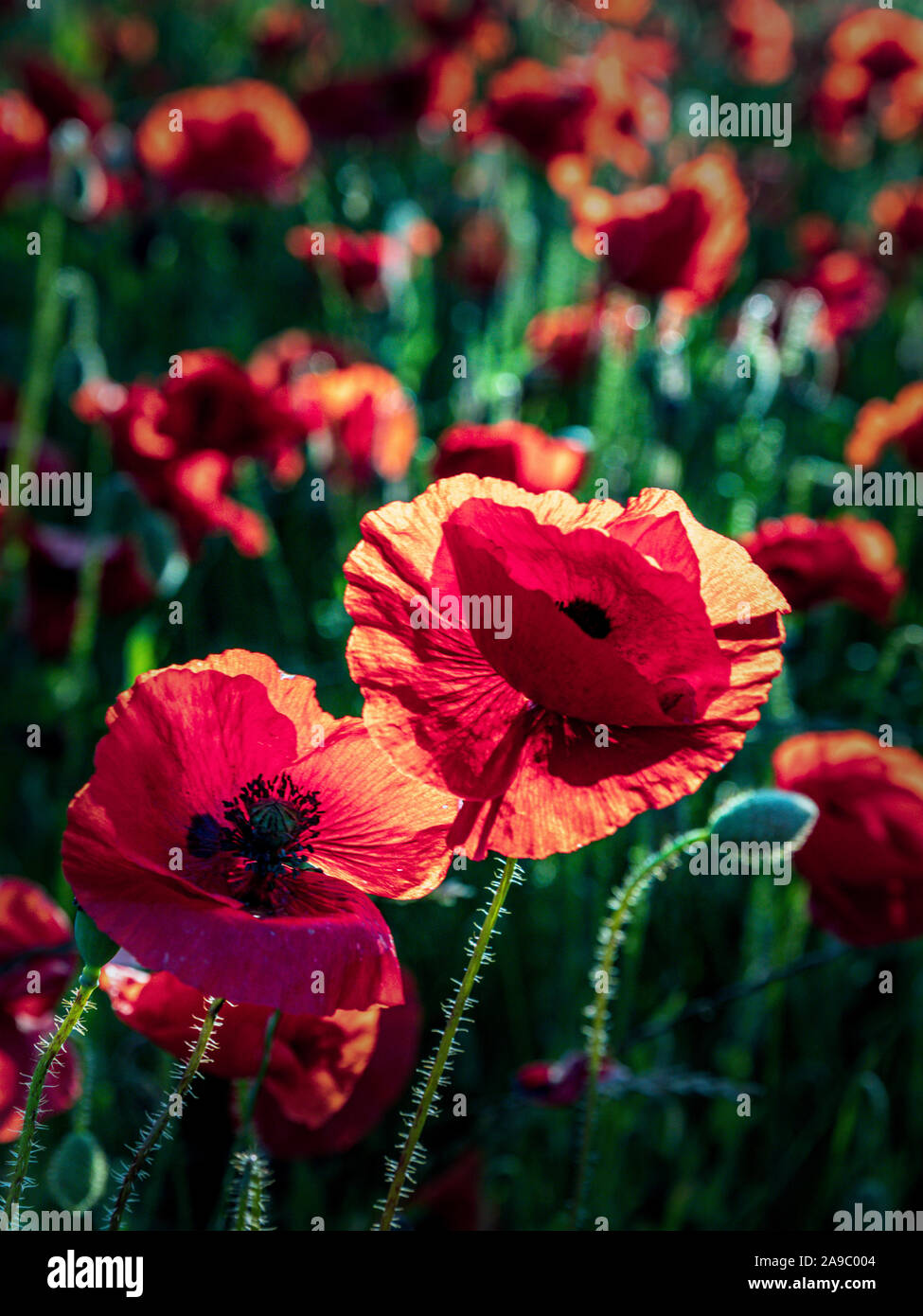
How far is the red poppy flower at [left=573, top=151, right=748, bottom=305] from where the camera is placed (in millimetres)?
1166

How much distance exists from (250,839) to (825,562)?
52 centimetres

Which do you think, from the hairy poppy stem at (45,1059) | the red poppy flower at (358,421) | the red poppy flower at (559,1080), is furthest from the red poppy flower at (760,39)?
the hairy poppy stem at (45,1059)

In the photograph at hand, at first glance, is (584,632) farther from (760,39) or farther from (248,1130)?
(760,39)

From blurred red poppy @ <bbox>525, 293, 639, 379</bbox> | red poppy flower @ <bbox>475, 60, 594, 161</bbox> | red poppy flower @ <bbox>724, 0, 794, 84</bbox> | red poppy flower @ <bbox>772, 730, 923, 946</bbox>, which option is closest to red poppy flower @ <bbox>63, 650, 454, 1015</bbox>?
red poppy flower @ <bbox>772, 730, 923, 946</bbox>

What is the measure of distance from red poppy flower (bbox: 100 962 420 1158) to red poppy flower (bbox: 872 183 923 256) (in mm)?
1559

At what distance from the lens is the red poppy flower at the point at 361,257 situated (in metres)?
1.35

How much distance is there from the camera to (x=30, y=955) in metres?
0.60

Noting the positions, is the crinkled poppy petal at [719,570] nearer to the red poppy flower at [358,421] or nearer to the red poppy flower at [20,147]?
the red poppy flower at [358,421]

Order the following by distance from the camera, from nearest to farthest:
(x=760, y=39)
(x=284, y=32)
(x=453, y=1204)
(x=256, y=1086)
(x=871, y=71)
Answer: (x=256, y=1086), (x=453, y=1204), (x=871, y=71), (x=284, y=32), (x=760, y=39)

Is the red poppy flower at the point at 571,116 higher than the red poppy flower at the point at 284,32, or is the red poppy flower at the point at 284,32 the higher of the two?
the red poppy flower at the point at 284,32

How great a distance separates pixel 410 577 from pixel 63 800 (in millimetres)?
644

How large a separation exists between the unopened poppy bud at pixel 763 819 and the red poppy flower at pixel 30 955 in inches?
11.8

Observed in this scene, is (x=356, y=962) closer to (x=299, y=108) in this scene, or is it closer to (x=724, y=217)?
(x=724, y=217)

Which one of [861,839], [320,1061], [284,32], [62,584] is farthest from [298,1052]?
[284,32]
